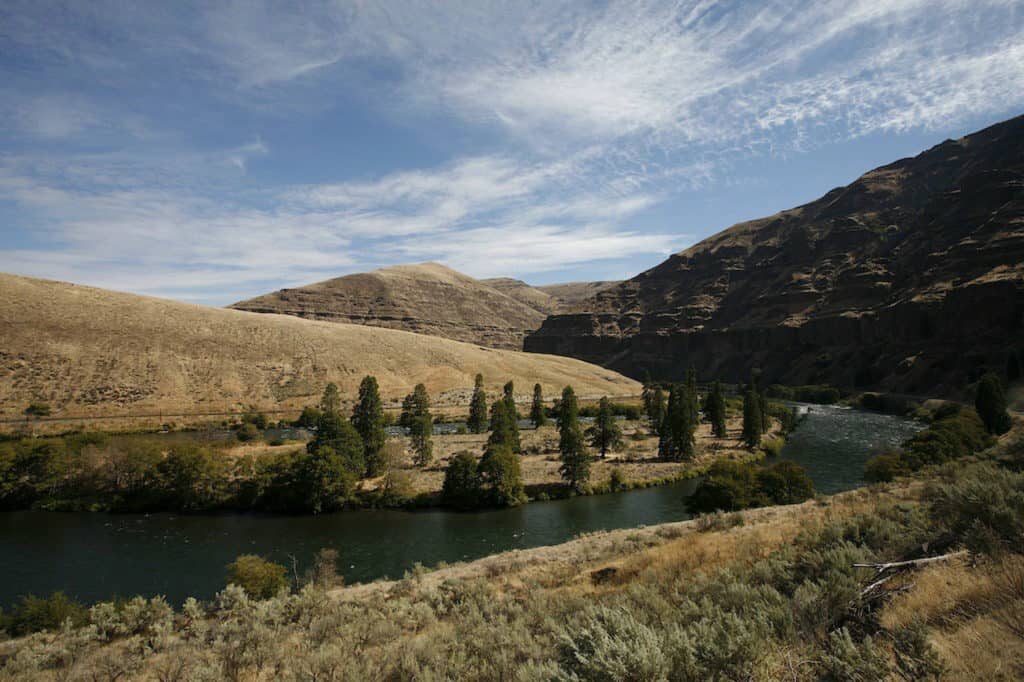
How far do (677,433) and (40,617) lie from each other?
2269 inches

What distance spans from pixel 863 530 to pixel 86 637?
2264cm

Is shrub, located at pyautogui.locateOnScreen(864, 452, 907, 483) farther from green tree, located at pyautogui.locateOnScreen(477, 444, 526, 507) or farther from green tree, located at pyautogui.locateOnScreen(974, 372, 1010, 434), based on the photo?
green tree, located at pyautogui.locateOnScreen(477, 444, 526, 507)

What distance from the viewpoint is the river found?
101 feet

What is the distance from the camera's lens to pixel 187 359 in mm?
104438

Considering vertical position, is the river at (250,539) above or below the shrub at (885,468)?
below

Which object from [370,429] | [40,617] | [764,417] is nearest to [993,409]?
[764,417]

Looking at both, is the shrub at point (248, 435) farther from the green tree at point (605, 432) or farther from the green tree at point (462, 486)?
the green tree at point (605, 432)

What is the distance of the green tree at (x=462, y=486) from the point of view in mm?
46319

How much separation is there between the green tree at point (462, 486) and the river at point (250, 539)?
1.84 m

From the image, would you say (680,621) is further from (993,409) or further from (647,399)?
(647,399)

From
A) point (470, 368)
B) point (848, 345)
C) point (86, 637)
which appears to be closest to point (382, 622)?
point (86, 637)

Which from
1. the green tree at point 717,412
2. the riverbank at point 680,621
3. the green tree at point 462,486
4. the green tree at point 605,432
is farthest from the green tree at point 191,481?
the green tree at point 717,412

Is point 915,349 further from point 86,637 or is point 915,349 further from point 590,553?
point 86,637

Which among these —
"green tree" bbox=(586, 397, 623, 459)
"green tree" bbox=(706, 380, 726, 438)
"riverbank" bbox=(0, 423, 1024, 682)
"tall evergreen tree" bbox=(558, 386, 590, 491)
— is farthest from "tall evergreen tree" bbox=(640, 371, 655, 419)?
"riverbank" bbox=(0, 423, 1024, 682)
